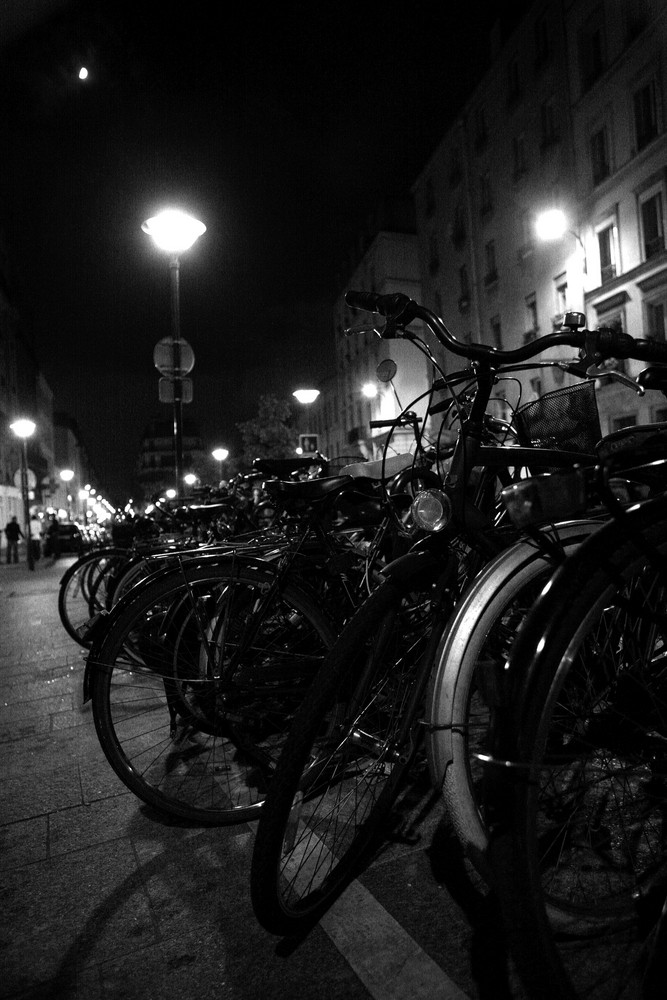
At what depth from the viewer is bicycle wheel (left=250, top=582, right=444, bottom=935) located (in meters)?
1.51

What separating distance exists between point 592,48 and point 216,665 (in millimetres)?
25452

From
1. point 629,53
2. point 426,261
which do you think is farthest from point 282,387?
point 629,53

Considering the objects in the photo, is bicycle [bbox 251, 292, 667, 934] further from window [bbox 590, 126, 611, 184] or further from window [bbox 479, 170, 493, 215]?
window [bbox 479, 170, 493, 215]

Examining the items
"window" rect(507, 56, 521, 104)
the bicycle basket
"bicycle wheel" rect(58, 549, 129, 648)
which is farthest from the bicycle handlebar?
"window" rect(507, 56, 521, 104)

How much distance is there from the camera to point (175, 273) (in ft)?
25.0

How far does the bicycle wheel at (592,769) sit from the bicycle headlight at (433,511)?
0.49 metres

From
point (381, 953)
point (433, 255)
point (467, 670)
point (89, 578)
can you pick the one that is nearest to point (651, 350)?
point (467, 670)

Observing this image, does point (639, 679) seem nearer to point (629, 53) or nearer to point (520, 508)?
point (520, 508)

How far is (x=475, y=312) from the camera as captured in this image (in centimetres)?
2870

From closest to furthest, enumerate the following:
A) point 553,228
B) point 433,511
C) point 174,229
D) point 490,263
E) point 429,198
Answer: point 433,511
point 174,229
point 553,228
point 490,263
point 429,198

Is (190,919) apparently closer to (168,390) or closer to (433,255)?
(168,390)

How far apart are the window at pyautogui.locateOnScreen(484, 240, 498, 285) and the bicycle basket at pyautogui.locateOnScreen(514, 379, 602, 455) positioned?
87.5ft

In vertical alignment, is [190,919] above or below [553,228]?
below

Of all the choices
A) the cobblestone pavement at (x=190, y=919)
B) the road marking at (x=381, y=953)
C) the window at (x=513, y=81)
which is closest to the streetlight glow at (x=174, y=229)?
the cobblestone pavement at (x=190, y=919)
